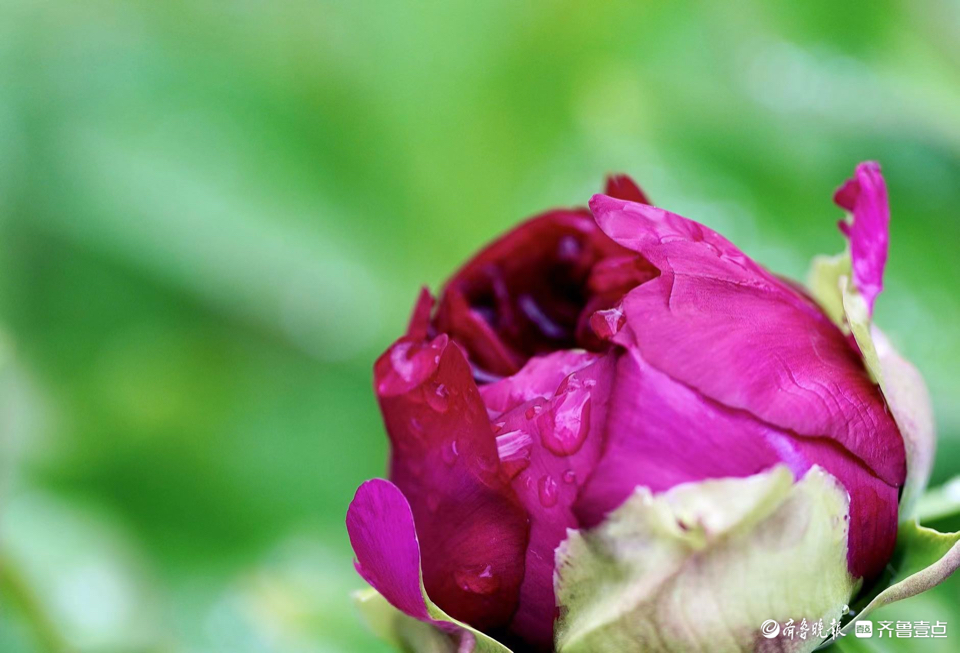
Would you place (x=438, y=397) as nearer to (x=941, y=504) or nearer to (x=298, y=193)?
(x=941, y=504)

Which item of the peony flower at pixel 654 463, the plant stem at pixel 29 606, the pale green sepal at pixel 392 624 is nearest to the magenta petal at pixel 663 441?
the peony flower at pixel 654 463

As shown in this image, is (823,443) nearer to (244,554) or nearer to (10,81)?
(244,554)

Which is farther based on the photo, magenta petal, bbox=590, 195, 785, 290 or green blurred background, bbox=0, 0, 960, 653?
green blurred background, bbox=0, 0, 960, 653

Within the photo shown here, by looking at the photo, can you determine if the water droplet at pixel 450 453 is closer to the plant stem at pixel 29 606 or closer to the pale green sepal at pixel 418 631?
the pale green sepal at pixel 418 631

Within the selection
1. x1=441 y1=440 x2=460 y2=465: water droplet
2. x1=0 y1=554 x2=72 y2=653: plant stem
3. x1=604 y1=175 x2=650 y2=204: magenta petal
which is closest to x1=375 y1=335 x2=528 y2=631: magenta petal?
x1=441 y1=440 x2=460 y2=465: water droplet

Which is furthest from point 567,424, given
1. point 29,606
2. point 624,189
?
point 29,606

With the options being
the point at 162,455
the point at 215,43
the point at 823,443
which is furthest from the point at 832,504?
the point at 215,43

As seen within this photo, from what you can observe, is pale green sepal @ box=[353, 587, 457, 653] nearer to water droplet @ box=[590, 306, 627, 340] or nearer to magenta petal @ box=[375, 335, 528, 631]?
magenta petal @ box=[375, 335, 528, 631]
